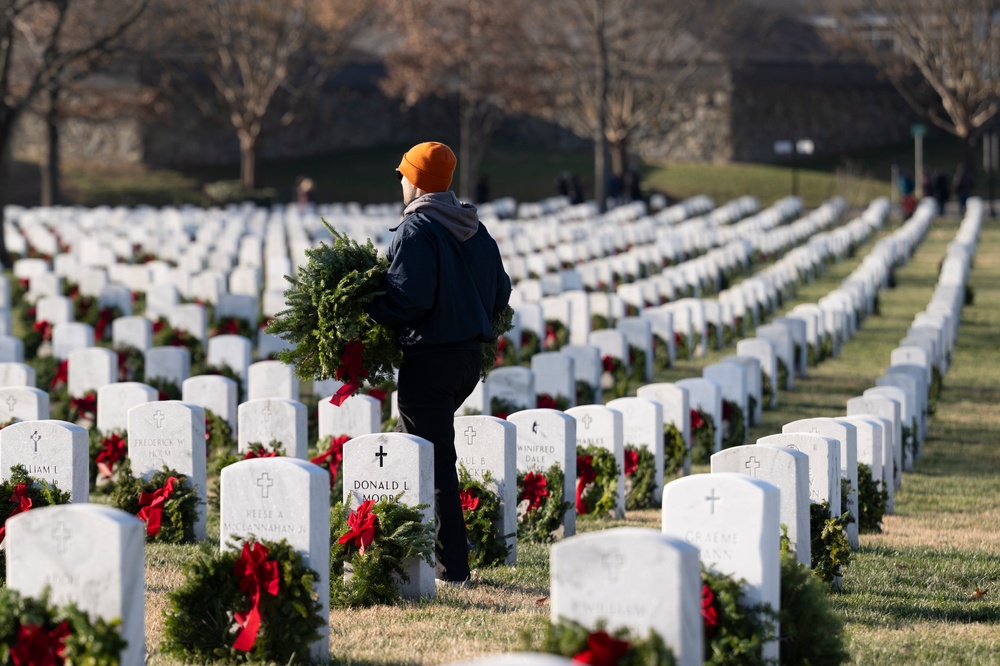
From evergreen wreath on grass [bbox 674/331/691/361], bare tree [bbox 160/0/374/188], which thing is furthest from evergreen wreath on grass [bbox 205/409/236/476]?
bare tree [bbox 160/0/374/188]

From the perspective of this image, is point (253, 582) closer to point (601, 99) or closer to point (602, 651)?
point (602, 651)

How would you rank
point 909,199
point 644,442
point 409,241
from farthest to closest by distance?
point 909,199 < point 644,442 < point 409,241

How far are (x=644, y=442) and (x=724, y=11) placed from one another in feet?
133

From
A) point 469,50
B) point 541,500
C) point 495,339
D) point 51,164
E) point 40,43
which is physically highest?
point 469,50

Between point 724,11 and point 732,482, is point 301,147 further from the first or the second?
point 732,482

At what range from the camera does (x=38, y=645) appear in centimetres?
507

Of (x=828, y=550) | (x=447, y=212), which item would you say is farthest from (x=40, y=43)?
(x=828, y=550)

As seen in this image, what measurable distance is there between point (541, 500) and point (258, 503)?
297 cm

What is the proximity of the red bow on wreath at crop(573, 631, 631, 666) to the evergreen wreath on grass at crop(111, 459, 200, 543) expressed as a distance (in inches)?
171

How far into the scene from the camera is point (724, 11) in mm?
48719

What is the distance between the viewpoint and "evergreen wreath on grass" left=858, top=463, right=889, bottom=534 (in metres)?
9.15

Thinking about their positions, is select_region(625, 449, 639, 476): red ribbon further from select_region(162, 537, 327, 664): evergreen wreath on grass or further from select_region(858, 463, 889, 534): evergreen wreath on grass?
select_region(162, 537, 327, 664): evergreen wreath on grass

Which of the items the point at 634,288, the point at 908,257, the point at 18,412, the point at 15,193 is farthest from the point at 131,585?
the point at 15,193

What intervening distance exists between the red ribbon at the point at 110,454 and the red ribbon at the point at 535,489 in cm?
287
